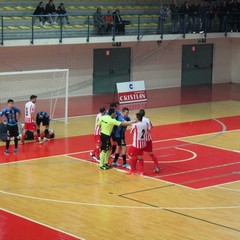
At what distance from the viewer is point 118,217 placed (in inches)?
643

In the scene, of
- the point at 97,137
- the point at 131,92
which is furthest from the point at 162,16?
the point at 97,137

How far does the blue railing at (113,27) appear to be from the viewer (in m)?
33.7

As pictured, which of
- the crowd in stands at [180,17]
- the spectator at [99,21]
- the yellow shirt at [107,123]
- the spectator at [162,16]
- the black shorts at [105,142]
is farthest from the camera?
the spectator at [162,16]

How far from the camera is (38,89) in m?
34.9

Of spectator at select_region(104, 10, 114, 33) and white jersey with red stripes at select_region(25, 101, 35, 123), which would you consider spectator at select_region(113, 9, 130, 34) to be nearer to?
spectator at select_region(104, 10, 114, 33)

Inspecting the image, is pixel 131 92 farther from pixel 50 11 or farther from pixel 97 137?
pixel 97 137

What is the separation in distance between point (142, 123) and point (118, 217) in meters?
4.50

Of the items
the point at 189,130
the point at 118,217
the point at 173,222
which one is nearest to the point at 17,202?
the point at 118,217

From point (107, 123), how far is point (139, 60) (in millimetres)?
20463

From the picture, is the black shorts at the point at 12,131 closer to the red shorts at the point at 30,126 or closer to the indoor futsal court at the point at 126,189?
the indoor futsal court at the point at 126,189

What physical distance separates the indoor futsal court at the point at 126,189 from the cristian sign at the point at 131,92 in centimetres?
439

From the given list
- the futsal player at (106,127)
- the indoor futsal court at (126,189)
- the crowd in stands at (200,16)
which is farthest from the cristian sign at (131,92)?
the futsal player at (106,127)

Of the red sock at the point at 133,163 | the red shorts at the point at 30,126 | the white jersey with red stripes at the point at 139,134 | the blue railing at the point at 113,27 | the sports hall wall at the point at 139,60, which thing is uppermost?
the blue railing at the point at 113,27

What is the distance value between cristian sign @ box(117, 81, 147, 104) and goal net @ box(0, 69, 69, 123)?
272cm
